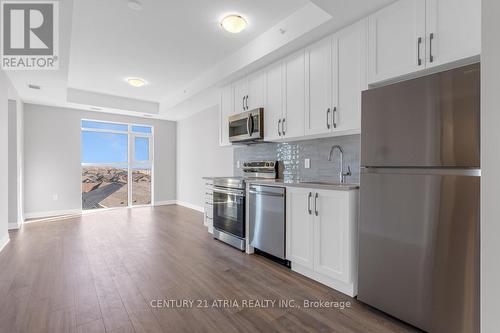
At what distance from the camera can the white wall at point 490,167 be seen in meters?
0.72

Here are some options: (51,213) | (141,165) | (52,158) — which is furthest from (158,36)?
(51,213)

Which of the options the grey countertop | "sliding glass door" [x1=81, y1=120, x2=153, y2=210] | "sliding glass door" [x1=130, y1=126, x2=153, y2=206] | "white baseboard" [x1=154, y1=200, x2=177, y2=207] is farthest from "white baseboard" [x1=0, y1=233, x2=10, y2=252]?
"white baseboard" [x1=154, y1=200, x2=177, y2=207]

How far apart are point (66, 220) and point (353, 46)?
6231 mm

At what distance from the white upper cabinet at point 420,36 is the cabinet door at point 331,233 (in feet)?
3.73

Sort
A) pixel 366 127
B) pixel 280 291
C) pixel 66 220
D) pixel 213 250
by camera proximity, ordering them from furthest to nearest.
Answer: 1. pixel 66 220
2. pixel 213 250
3. pixel 280 291
4. pixel 366 127

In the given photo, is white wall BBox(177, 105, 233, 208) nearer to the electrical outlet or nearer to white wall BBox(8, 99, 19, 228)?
the electrical outlet

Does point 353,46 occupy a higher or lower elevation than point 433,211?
higher

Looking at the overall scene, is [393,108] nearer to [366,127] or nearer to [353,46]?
[366,127]

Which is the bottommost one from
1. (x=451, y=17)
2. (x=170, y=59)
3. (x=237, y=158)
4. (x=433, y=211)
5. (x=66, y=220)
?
(x=66, y=220)

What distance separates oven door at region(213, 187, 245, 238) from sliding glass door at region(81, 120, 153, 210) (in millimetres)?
4040

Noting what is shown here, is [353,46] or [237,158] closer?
[353,46]

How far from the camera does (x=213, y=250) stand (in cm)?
356

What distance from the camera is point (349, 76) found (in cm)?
249

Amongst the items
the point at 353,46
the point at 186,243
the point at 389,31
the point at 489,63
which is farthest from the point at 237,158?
the point at 489,63
